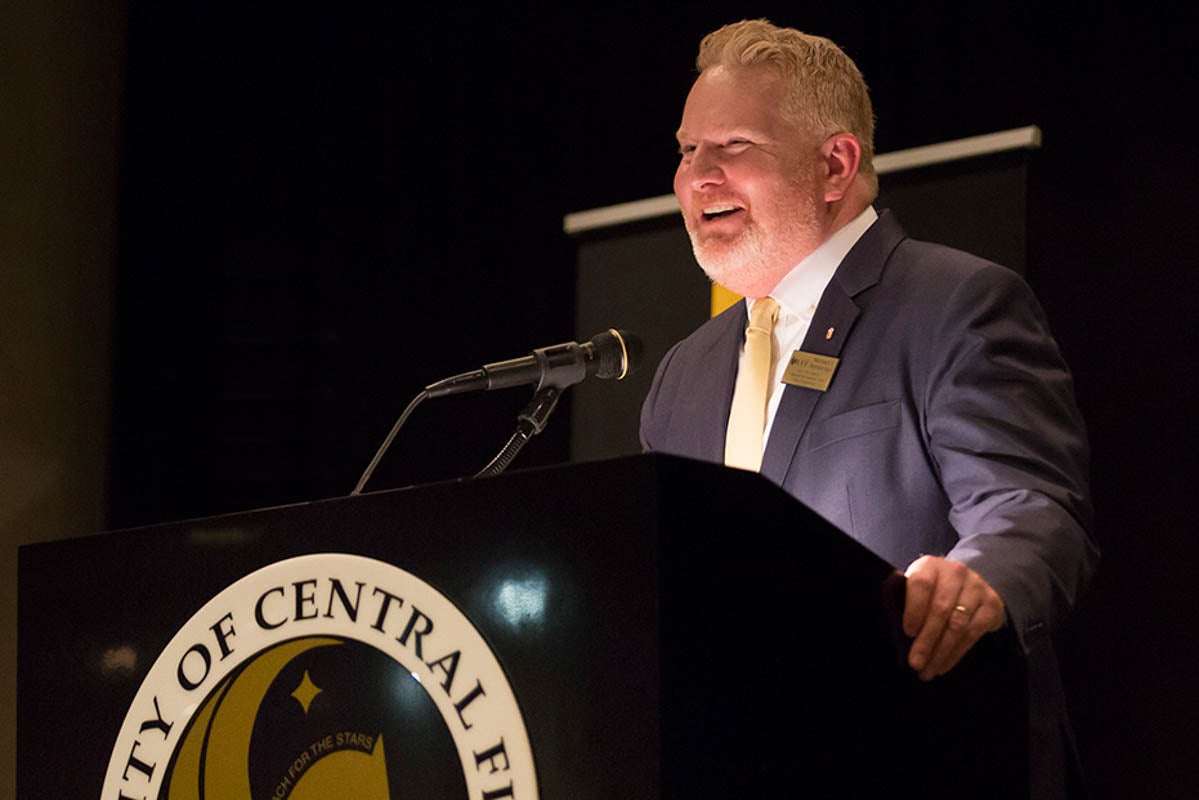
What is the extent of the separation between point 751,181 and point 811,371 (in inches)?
17.8

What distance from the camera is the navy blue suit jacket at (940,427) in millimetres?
1704

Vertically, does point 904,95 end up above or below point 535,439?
above

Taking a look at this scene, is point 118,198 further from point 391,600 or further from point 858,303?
point 391,600

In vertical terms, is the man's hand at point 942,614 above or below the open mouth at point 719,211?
below

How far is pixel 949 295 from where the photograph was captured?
202cm

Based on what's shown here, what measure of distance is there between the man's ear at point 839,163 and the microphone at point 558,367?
0.69 meters

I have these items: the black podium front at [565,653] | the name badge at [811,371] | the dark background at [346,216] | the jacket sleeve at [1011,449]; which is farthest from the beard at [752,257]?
the dark background at [346,216]

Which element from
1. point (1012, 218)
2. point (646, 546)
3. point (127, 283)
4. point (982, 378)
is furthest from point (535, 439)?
point (646, 546)

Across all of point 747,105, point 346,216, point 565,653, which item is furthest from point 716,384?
point 346,216

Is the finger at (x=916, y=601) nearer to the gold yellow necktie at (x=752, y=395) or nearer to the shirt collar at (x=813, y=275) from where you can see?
the gold yellow necktie at (x=752, y=395)

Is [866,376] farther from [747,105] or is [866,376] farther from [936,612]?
[936,612]

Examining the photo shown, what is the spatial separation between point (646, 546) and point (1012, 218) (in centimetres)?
236

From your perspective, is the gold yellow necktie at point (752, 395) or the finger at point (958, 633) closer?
the finger at point (958, 633)

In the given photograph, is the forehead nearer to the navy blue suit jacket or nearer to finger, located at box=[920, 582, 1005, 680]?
the navy blue suit jacket
